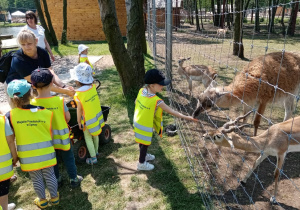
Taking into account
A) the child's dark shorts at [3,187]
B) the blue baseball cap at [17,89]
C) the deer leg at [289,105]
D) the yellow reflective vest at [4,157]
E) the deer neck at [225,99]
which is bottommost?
the deer leg at [289,105]

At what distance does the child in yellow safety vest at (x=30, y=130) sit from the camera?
8.63ft

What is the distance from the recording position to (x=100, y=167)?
3949mm

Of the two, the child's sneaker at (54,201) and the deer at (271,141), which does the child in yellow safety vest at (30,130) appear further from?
the deer at (271,141)

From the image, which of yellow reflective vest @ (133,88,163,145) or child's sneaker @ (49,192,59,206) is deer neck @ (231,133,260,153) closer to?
yellow reflective vest @ (133,88,163,145)

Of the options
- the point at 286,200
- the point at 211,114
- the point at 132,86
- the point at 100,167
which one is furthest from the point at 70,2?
the point at 286,200

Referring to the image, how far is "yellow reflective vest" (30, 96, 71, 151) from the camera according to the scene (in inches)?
117

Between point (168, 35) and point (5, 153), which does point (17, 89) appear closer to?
point (5, 153)

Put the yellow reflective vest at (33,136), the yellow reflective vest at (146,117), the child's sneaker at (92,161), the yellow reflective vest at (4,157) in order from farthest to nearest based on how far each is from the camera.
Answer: the child's sneaker at (92,161)
the yellow reflective vest at (146,117)
the yellow reflective vest at (33,136)
the yellow reflective vest at (4,157)

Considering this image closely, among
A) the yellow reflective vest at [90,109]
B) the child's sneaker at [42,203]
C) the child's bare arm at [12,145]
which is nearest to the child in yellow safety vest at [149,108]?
the yellow reflective vest at [90,109]

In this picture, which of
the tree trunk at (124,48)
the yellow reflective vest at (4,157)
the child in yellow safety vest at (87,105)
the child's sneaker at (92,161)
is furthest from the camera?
the tree trunk at (124,48)

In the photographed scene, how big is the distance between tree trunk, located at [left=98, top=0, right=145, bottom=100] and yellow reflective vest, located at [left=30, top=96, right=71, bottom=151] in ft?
10.0

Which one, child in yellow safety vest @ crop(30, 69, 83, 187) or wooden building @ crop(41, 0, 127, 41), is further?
wooden building @ crop(41, 0, 127, 41)

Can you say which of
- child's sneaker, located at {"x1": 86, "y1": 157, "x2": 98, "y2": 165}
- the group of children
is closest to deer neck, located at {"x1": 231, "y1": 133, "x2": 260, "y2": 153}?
the group of children

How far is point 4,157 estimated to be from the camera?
102 inches
